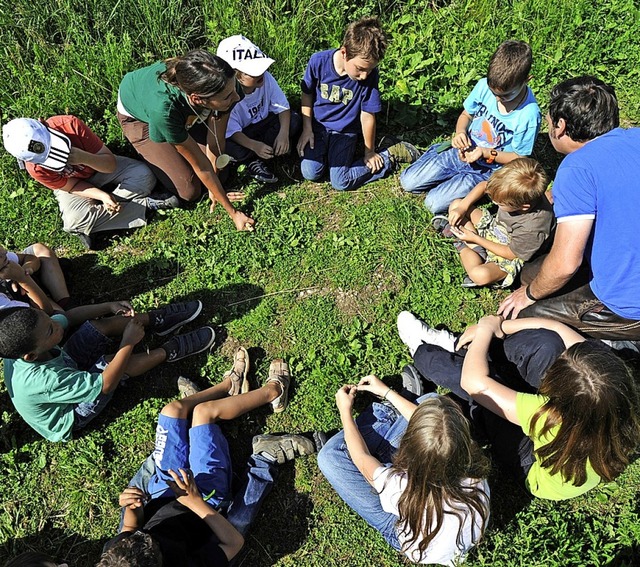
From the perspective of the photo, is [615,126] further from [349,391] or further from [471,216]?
[349,391]

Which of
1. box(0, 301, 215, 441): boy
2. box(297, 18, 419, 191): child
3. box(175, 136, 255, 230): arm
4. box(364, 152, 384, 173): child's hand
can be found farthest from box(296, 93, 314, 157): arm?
box(0, 301, 215, 441): boy

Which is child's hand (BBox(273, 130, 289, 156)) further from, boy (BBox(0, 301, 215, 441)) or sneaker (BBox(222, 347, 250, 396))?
sneaker (BBox(222, 347, 250, 396))

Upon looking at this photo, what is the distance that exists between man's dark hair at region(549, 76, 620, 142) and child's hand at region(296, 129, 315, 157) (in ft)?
7.26

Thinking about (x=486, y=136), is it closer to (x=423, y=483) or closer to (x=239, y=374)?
(x=239, y=374)

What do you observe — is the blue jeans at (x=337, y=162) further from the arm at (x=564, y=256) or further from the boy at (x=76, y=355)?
the arm at (x=564, y=256)

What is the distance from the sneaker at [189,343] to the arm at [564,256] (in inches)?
99.2

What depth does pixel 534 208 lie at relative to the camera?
4.10 meters

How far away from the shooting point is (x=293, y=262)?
15.6 ft

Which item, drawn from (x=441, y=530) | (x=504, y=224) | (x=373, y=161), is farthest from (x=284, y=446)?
(x=373, y=161)

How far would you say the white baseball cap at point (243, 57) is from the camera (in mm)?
4484

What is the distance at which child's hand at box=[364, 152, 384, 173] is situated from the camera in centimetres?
512

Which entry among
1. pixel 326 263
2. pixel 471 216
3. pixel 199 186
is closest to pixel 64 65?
pixel 199 186

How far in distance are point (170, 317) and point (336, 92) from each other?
8.11ft

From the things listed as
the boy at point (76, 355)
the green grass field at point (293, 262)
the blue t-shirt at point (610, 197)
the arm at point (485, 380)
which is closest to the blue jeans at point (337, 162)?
the green grass field at point (293, 262)
